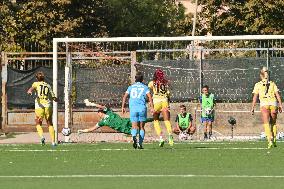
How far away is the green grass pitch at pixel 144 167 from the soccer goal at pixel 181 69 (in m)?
7.59

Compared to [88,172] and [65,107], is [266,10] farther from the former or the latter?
[88,172]

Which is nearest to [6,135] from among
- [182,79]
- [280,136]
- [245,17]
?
[182,79]

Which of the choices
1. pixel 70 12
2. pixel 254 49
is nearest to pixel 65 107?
pixel 254 49

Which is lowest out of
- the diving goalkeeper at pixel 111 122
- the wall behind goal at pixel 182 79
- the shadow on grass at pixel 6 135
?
the shadow on grass at pixel 6 135

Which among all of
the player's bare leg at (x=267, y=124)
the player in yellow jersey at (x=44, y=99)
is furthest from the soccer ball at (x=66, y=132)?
the player's bare leg at (x=267, y=124)

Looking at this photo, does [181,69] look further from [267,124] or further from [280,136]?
[267,124]

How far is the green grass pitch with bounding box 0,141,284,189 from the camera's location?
16.8m

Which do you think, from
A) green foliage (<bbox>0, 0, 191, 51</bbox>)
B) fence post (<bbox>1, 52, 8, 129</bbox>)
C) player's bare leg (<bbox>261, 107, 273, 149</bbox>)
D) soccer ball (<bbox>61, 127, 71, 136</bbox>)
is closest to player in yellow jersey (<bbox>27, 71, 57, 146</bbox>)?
soccer ball (<bbox>61, 127, 71, 136</bbox>)

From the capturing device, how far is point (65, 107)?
106 feet

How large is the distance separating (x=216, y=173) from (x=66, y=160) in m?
4.54

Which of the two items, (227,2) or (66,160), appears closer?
(66,160)

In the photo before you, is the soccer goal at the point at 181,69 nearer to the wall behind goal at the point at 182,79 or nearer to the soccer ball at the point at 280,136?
the wall behind goal at the point at 182,79

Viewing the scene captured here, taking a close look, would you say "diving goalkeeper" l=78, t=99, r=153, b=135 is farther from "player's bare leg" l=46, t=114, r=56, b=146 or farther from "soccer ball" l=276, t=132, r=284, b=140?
"soccer ball" l=276, t=132, r=284, b=140

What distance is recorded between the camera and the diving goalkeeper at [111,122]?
107 feet
